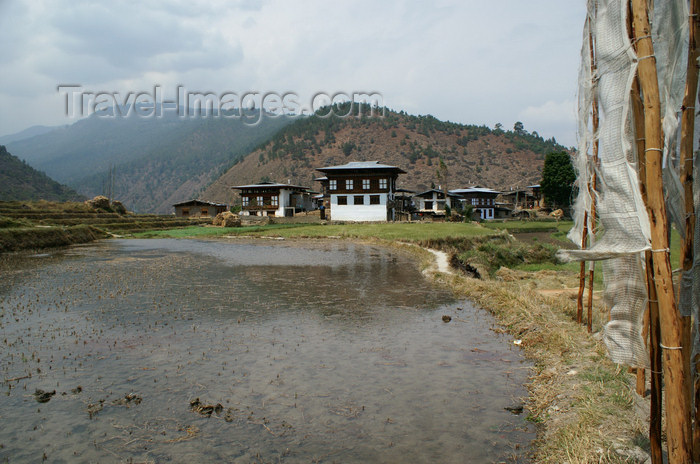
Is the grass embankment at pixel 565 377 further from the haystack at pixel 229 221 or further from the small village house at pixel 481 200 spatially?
the small village house at pixel 481 200

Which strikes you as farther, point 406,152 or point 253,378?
point 406,152

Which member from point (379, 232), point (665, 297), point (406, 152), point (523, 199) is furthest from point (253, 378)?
point (406, 152)

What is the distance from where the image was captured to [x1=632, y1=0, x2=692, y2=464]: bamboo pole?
3.47 meters

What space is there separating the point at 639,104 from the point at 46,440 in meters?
7.15

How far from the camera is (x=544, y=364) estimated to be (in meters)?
7.57

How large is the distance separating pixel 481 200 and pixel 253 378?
7644 cm

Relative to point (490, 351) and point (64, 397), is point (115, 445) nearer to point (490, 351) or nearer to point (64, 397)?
point (64, 397)

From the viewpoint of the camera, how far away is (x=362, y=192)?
194 ft

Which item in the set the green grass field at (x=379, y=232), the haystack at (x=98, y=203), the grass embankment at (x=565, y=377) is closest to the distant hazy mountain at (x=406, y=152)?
the haystack at (x=98, y=203)

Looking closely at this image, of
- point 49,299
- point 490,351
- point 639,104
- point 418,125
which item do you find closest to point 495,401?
point 490,351

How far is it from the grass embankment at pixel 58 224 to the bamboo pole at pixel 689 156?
107ft

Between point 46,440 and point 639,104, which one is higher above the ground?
point 639,104

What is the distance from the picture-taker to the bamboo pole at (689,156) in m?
3.80

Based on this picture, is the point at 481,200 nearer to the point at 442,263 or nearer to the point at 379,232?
the point at 379,232
